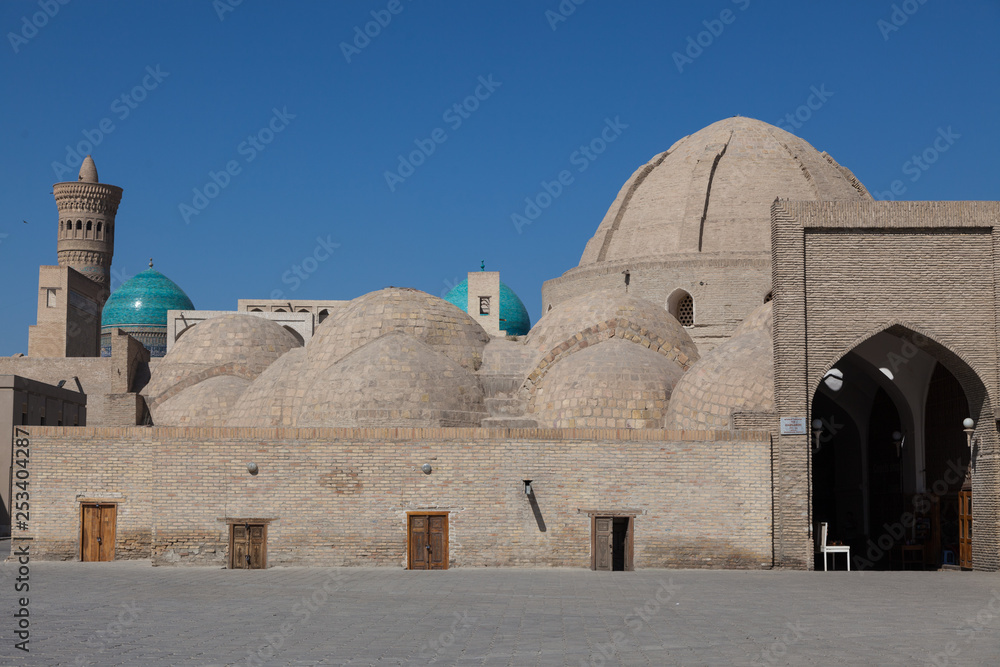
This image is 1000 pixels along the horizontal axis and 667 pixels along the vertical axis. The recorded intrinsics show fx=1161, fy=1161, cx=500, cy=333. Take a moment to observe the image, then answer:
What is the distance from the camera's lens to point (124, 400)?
987 inches

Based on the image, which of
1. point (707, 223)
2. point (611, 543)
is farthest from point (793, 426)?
point (707, 223)

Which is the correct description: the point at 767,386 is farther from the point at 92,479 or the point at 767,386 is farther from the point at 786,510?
the point at 92,479

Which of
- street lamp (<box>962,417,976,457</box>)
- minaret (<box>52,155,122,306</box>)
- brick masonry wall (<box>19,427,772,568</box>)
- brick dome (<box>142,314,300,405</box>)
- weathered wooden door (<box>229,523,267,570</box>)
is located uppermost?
minaret (<box>52,155,122,306</box>)

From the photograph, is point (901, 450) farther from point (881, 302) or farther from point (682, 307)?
point (682, 307)

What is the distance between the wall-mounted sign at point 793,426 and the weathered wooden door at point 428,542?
508 centimetres

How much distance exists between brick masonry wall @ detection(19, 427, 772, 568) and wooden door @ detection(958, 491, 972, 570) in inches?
129

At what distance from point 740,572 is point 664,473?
5.75 feet

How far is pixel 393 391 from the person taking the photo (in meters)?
19.8

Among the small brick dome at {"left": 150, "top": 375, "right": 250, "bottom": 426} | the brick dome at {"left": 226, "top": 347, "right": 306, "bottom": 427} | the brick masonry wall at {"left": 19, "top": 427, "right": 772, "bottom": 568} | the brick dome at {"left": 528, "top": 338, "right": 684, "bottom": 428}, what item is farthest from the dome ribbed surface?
the brick masonry wall at {"left": 19, "top": 427, "right": 772, "bottom": 568}

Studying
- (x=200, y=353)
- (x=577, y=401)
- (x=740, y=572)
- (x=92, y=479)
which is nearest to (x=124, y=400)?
(x=200, y=353)

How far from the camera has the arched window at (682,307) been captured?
26016mm

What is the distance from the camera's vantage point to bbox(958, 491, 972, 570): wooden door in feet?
57.9

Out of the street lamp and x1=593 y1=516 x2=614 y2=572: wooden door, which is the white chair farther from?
x1=593 y1=516 x2=614 y2=572: wooden door

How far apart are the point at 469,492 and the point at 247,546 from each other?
10.9 feet
